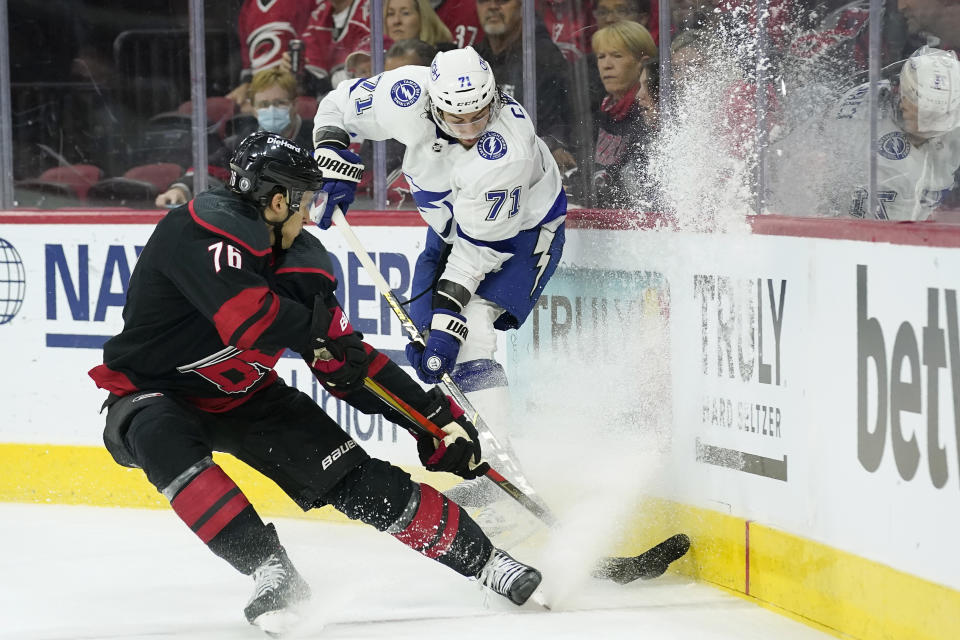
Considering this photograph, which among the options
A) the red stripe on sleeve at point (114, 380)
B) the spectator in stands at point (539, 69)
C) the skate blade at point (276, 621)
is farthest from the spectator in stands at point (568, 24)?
the skate blade at point (276, 621)

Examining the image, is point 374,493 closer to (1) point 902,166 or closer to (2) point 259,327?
(2) point 259,327

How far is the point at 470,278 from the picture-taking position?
3.54 metres

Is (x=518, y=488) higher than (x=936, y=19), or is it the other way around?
(x=936, y=19)

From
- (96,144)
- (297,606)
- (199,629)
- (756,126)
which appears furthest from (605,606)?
(96,144)

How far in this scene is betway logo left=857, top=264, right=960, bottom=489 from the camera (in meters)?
2.48

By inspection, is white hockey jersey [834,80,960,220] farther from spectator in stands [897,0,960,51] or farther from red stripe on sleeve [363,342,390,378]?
red stripe on sleeve [363,342,390,378]

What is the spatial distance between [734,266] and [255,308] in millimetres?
1202

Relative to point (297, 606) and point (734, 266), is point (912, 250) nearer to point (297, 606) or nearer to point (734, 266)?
point (734, 266)

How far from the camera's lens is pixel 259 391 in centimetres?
317

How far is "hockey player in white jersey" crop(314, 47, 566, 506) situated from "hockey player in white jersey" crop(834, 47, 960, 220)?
3.03ft

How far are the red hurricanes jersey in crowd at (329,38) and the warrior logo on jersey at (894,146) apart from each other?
2.07 metres

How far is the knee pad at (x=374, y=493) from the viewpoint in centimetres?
298

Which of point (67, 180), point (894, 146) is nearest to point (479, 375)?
point (894, 146)

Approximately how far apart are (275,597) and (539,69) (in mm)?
1994
